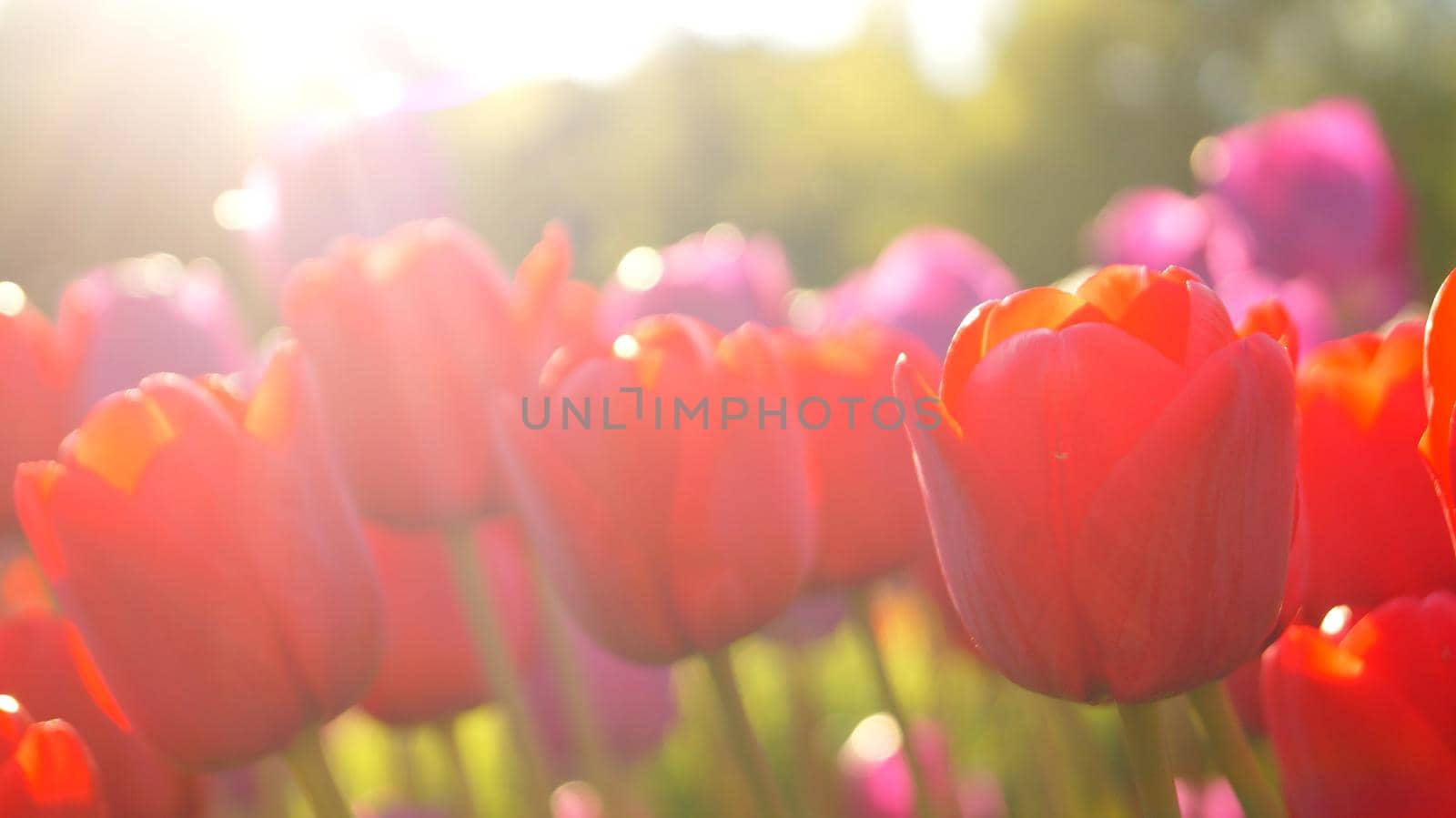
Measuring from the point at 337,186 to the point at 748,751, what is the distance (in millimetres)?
570

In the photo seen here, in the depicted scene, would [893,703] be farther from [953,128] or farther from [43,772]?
[953,128]

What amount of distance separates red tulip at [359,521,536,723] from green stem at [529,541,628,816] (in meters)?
0.03

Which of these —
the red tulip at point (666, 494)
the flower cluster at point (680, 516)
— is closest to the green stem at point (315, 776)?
the flower cluster at point (680, 516)

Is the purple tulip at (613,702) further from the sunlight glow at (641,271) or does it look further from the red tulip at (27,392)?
the red tulip at (27,392)

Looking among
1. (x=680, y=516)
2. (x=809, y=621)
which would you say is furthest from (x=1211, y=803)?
(x=680, y=516)

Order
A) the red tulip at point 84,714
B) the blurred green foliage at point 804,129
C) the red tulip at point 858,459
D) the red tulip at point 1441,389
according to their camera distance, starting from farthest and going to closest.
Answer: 1. the blurred green foliage at point 804,129
2. the red tulip at point 858,459
3. the red tulip at point 84,714
4. the red tulip at point 1441,389

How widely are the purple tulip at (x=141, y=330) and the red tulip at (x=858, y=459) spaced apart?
44 cm

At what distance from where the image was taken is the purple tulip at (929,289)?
3.64 feet

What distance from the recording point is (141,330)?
94 centimetres

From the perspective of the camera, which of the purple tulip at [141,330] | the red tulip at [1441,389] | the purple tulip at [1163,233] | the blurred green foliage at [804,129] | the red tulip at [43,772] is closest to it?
the red tulip at [1441,389]

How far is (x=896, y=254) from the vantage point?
4.19 ft

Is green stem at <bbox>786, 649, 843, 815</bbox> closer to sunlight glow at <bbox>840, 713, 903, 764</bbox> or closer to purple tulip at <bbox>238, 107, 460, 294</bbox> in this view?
sunlight glow at <bbox>840, 713, 903, 764</bbox>

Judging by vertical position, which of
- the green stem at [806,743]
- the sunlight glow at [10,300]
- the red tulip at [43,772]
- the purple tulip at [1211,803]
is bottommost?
the purple tulip at [1211,803]

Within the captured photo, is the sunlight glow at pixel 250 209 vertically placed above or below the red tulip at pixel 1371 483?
above
